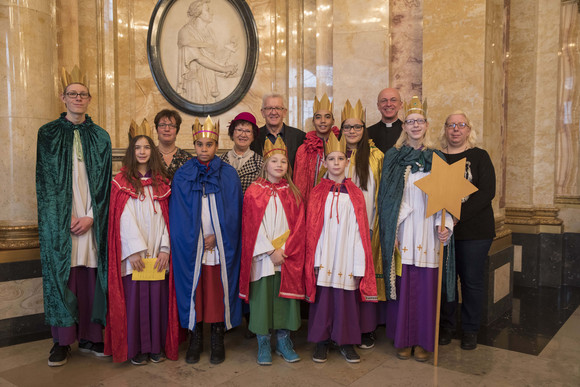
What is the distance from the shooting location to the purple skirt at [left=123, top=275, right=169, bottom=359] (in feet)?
11.2

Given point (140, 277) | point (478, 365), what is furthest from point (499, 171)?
point (140, 277)

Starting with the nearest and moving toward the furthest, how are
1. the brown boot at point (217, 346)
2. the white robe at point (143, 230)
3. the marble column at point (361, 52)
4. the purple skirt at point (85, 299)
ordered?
the white robe at point (143, 230), the brown boot at point (217, 346), the purple skirt at point (85, 299), the marble column at point (361, 52)

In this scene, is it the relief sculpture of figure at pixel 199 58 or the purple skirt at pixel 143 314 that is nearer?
the purple skirt at pixel 143 314

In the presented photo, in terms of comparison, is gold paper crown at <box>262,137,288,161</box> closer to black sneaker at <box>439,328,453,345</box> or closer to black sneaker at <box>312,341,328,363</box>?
black sneaker at <box>312,341,328,363</box>

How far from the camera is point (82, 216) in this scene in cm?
360

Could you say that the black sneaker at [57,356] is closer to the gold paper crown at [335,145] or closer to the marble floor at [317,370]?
the marble floor at [317,370]

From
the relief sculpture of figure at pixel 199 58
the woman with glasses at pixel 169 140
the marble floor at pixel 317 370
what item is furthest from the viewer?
the relief sculpture of figure at pixel 199 58

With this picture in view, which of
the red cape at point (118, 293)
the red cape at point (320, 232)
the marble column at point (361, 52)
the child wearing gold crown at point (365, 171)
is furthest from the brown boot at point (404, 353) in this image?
the marble column at point (361, 52)

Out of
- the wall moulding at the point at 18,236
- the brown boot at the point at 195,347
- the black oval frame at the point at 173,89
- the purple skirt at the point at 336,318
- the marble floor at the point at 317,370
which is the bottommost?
the marble floor at the point at 317,370

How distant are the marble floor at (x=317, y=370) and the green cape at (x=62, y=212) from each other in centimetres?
41

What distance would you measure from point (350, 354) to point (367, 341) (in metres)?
0.40

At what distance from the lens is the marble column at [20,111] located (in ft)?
13.8

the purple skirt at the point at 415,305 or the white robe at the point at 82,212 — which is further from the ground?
the white robe at the point at 82,212

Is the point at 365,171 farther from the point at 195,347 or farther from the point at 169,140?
the point at 195,347
